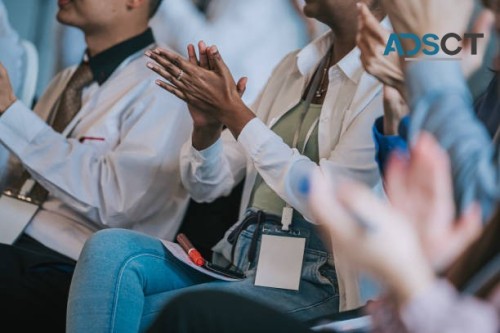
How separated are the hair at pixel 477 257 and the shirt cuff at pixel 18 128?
1.21 meters

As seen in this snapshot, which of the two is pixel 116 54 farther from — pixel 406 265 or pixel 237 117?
pixel 406 265

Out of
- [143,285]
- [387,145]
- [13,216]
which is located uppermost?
[387,145]

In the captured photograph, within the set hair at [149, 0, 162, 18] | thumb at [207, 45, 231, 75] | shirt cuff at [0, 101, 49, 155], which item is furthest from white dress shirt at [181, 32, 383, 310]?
hair at [149, 0, 162, 18]

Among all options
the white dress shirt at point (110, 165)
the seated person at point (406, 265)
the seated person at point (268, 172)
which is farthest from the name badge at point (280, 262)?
the seated person at point (406, 265)

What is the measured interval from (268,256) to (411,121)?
1.86 ft

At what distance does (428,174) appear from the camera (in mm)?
818

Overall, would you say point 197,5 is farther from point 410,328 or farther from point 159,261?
point 410,328

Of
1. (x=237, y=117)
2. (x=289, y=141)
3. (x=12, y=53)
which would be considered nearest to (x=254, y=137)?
(x=237, y=117)

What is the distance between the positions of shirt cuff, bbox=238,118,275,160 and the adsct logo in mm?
340

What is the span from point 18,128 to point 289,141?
0.63 meters

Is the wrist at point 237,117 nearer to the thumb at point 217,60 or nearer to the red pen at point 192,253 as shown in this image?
the thumb at point 217,60

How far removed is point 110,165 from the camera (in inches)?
71.8

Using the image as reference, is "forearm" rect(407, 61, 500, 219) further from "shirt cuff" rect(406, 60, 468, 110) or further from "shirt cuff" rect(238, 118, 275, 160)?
"shirt cuff" rect(238, 118, 275, 160)

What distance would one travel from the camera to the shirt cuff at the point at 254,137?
1.43m
